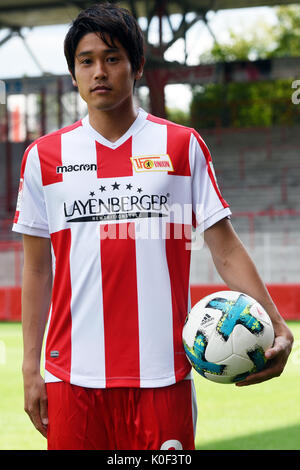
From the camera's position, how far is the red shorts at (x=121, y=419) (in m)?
2.41

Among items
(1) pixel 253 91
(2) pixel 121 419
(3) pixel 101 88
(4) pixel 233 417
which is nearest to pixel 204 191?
(3) pixel 101 88

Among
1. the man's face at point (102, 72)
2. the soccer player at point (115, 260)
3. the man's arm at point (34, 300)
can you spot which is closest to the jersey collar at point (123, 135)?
the soccer player at point (115, 260)

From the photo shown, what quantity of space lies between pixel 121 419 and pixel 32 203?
31.5 inches

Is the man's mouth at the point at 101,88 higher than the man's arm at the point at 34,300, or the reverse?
the man's mouth at the point at 101,88

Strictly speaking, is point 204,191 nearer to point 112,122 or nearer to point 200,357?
point 112,122

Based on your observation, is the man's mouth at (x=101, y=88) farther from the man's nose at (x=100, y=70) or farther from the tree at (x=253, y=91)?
the tree at (x=253, y=91)

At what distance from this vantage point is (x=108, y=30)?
8.34 feet

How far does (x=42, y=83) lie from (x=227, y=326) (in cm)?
2117

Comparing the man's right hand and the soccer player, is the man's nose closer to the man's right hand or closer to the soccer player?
the soccer player

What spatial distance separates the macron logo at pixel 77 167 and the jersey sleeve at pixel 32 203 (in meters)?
0.08

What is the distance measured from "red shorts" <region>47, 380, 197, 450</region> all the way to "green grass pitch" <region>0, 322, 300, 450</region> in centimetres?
255

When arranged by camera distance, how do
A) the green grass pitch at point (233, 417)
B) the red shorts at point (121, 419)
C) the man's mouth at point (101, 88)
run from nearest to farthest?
the red shorts at point (121, 419) < the man's mouth at point (101, 88) < the green grass pitch at point (233, 417)
